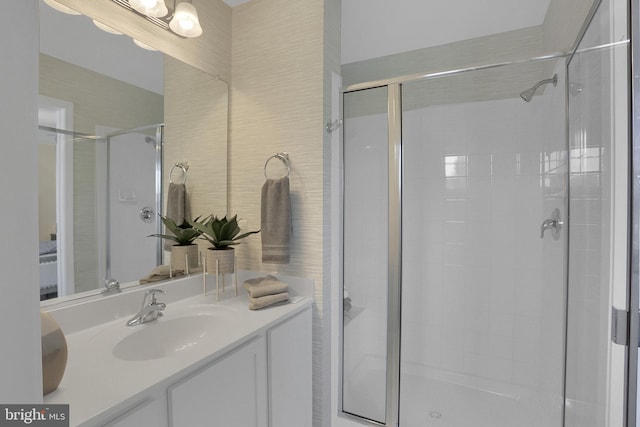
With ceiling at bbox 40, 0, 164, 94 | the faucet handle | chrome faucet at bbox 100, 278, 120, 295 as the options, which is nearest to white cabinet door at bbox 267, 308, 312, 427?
the faucet handle

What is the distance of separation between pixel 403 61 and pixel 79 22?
74.6 inches

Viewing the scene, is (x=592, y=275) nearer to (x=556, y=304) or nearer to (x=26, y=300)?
(x=556, y=304)

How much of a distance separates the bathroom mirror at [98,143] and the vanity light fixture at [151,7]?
140 mm

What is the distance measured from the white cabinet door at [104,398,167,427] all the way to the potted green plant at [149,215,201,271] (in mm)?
778

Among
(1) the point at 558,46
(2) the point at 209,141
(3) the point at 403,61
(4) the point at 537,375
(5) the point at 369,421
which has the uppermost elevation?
(3) the point at 403,61

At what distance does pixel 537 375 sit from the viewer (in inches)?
76.3

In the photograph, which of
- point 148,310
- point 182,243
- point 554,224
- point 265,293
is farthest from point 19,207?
point 554,224

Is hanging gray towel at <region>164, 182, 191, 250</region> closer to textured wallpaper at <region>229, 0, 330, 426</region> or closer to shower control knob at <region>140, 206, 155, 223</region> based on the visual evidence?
shower control knob at <region>140, 206, 155, 223</region>

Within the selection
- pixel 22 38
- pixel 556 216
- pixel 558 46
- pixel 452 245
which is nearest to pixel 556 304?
pixel 556 216

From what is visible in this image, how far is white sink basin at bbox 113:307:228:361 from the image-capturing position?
3.68ft

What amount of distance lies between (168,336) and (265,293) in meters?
0.43

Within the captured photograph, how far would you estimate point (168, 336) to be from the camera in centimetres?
126

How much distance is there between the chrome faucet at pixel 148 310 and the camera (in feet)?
4.02

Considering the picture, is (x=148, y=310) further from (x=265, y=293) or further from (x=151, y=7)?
(x=151, y=7)
